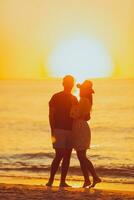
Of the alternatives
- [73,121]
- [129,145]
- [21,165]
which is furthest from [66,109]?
[129,145]

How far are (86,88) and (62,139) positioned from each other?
107cm

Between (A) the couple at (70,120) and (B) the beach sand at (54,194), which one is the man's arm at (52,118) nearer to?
(A) the couple at (70,120)

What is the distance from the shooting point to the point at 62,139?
35.7ft

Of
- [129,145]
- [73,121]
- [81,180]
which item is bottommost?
[129,145]

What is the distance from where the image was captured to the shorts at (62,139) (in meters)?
10.9

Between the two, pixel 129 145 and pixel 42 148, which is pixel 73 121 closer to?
pixel 42 148

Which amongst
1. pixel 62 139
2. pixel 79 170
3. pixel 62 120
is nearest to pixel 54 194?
pixel 62 139

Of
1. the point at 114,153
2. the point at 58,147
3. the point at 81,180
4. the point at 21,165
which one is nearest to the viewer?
the point at 58,147

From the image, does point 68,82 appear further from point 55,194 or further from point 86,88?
point 55,194

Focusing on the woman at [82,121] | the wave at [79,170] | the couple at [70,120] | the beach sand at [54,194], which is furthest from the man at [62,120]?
the wave at [79,170]

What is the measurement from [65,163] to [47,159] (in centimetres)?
1173

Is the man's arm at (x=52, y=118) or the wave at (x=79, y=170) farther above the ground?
the man's arm at (x=52, y=118)

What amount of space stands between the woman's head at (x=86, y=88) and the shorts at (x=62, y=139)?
30.0 inches

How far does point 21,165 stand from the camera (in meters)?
20.2
